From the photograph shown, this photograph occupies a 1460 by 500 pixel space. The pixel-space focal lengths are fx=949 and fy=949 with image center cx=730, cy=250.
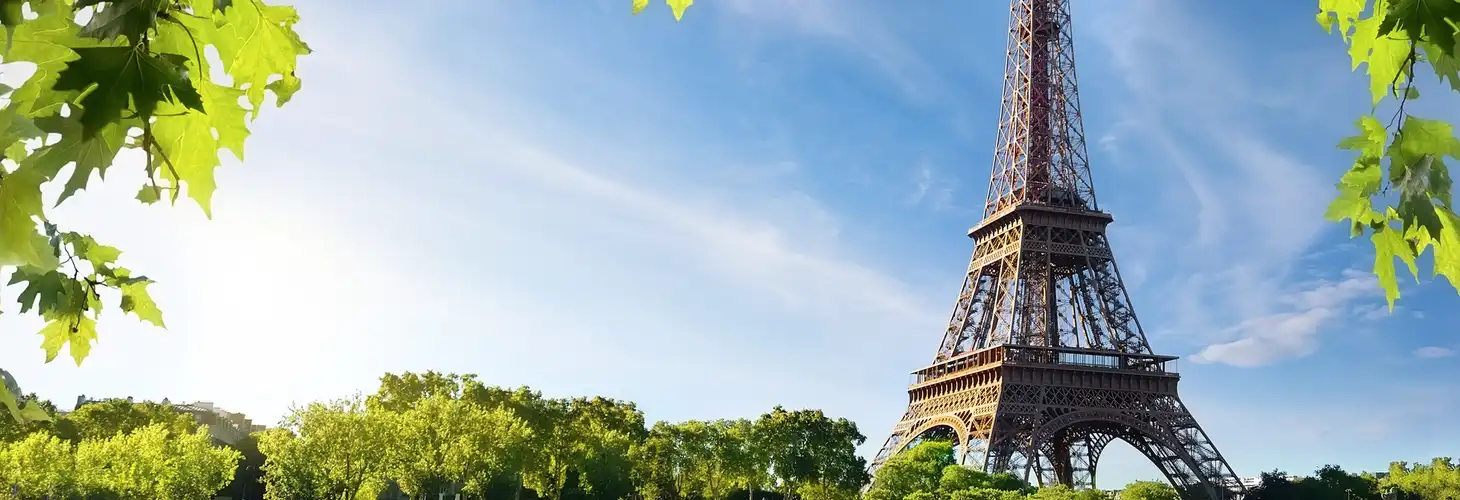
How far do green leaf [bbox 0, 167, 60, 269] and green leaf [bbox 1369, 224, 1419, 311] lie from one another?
419 cm

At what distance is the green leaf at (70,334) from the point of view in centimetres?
386

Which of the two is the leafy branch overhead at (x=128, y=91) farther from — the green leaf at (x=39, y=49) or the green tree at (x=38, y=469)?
the green tree at (x=38, y=469)

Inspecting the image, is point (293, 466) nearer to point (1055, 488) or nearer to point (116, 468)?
point (116, 468)

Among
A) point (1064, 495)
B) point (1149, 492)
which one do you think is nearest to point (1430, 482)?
point (1149, 492)

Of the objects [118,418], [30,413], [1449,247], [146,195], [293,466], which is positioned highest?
[118,418]

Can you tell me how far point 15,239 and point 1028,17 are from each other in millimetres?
68383

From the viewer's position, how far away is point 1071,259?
57438 mm

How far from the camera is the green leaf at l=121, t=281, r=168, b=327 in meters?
3.99

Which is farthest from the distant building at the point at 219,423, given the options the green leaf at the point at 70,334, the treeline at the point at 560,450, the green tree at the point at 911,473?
the green leaf at the point at 70,334

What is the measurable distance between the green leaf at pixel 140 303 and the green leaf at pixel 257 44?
1.73 metres

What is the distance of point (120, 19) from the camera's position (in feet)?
6.06

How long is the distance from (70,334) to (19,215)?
8.04 ft

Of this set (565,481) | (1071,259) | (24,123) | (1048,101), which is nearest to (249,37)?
(24,123)

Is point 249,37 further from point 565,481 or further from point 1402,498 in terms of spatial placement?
point 1402,498
